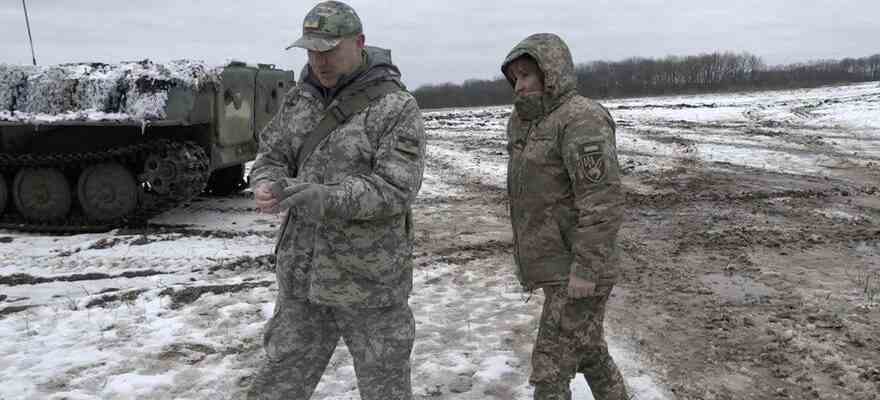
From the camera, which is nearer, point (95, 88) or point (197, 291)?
point (197, 291)

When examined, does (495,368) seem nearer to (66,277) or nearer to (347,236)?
(347,236)

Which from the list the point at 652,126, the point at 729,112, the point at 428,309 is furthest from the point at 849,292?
the point at 729,112

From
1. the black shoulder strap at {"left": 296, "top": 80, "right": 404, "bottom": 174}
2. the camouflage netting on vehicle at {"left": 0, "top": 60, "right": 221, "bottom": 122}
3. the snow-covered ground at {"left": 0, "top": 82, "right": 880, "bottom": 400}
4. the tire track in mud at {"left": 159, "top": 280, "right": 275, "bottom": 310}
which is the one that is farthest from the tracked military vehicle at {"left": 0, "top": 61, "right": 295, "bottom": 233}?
the black shoulder strap at {"left": 296, "top": 80, "right": 404, "bottom": 174}

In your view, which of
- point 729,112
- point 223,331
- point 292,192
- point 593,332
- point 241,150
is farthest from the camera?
point 729,112

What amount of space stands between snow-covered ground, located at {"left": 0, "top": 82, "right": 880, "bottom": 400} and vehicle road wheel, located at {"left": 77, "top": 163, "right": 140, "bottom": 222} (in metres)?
0.50

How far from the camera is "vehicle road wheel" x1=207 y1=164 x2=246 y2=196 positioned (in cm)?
1167

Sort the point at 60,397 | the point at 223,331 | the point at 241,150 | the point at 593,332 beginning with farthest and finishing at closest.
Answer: the point at 241,150
the point at 223,331
the point at 60,397
the point at 593,332

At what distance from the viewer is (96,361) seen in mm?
4496

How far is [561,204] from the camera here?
9.92 feet

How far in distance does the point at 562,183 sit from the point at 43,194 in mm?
8299

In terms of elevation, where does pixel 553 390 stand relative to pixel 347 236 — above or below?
below

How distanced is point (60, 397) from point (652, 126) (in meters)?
22.9

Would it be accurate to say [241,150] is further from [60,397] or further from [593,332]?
[593,332]

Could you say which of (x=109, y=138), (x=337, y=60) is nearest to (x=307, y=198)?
(x=337, y=60)
